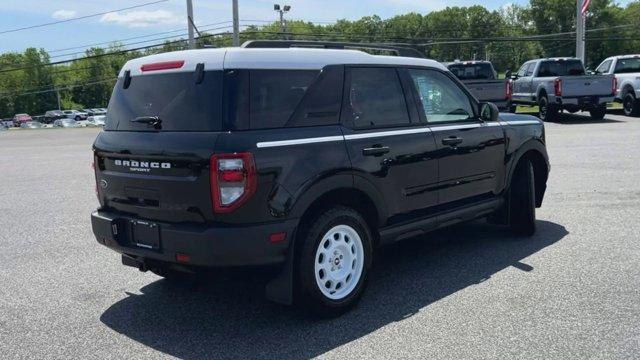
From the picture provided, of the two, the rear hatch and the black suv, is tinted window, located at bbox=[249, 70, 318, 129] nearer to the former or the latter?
the black suv

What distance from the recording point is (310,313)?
14.2 feet

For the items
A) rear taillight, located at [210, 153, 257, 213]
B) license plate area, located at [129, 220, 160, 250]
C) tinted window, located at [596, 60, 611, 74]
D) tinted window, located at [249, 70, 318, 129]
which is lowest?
license plate area, located at [129, 220, 160, 250]

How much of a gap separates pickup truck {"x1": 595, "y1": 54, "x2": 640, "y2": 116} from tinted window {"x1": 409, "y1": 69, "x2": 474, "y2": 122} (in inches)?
664

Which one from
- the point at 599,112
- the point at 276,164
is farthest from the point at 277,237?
the point at 599,112

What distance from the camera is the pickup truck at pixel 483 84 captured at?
60.6ft

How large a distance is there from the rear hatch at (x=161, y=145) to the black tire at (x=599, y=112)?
18.8 m

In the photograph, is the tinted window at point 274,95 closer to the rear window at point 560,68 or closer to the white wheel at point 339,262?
the white wheel at point 339,262

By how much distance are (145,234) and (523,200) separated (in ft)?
12.9

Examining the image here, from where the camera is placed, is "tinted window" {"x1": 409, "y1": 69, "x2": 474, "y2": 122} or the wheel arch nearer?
"tinted window" {"x1": 409, "y1": 69, "x2": 474, "y2": 122}

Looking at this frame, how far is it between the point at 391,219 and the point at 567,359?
1755 millimetres

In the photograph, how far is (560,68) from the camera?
21281 mm

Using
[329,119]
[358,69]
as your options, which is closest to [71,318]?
[329,119]

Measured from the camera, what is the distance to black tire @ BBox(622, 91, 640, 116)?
21047mm

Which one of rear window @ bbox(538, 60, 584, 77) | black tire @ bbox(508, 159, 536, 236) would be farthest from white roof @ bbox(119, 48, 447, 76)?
rear window @ bbox(538, 60, 584, 77)
